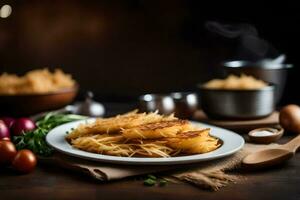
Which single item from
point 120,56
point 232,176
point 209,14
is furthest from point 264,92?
point 120,56

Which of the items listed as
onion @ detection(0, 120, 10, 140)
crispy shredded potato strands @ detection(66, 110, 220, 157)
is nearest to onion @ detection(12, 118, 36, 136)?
onion @ detection(0, 120, 10, 140)

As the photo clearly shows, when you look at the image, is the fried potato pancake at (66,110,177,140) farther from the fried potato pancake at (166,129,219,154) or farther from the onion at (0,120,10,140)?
the onion at (0,120,10,140)

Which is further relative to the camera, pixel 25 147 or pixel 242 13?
pixel 242 13

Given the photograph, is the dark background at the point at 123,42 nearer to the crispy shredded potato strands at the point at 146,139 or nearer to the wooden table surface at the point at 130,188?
the crispy shredded potato strands at the point at 146,139

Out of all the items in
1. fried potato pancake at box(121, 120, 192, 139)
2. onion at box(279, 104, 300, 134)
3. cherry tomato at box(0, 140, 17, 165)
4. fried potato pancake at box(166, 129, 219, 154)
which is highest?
fried potato pancake at box(121, 120, 192, 139)

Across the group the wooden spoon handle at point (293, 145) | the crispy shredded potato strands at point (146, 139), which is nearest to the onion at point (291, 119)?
the wooden spoon handle at point (293, 145)

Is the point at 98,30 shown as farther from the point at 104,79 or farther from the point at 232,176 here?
the point at 232,176
